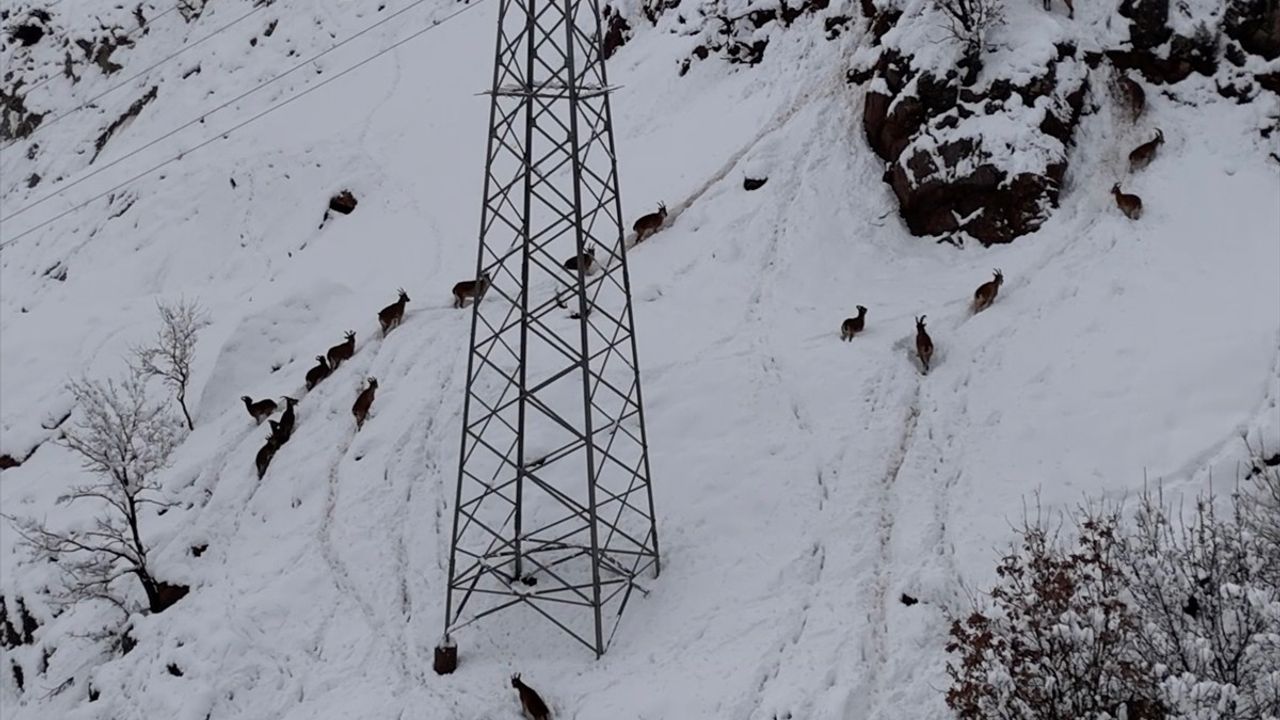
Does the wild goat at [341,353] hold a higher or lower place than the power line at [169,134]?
lower

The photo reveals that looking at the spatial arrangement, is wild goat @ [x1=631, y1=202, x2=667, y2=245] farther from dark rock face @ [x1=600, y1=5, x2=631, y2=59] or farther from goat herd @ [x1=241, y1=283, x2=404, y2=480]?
dark rock face @ [x1=600, y1=5, x2=631, y2=59]

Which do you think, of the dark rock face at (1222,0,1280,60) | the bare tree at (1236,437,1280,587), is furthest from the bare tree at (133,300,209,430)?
the dark rock face at (1222,0,1280,60)

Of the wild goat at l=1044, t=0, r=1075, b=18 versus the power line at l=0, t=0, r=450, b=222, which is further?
the power line at l=0, t=0, r=450, b=222

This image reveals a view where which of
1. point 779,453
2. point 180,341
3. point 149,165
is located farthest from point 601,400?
point 149,165

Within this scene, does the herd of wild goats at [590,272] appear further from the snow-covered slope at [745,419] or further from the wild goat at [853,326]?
the snow-covered slope at [745,419]

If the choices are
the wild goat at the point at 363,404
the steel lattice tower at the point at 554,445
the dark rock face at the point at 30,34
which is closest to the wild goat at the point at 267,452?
the wild goat at the point at 363,404

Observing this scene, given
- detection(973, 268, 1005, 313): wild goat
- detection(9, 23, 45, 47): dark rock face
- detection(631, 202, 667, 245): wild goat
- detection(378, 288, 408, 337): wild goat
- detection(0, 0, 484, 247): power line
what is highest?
detection(9, 23, 45, 47): dark rock face

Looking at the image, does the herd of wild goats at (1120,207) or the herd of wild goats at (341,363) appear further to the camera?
the herd of wild goats at (341,363)
